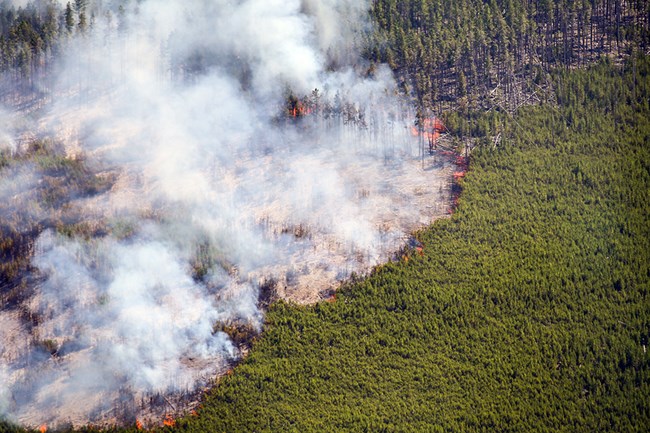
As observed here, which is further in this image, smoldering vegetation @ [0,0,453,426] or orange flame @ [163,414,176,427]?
smoldering vegetation @ [0,0,453,426]

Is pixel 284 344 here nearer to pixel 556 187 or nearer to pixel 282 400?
pixel 282 400

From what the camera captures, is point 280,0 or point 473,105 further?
point 280,0

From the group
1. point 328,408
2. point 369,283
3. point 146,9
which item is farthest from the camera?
point 146,9

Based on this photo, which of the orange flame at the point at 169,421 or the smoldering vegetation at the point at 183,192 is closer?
the orange flame at the point at 169,421

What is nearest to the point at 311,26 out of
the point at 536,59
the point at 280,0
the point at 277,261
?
the point at 280,0

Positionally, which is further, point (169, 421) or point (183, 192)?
point (183, 192)

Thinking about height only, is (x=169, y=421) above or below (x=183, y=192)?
below

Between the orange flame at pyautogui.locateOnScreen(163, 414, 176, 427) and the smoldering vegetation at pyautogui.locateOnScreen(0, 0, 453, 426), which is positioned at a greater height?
the smoldering vegetation at pyautogui.locateOnScreen(0, 0, 453, 426)

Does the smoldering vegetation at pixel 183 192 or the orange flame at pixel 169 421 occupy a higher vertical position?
the smoldering vegetation at pixel 183 192
